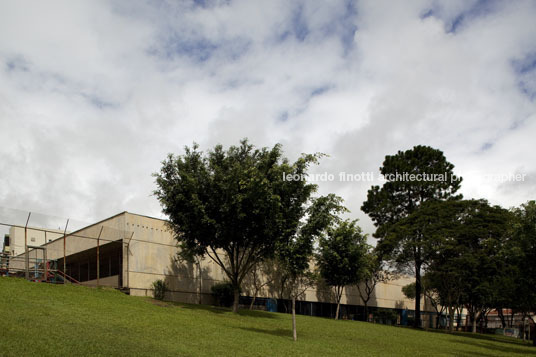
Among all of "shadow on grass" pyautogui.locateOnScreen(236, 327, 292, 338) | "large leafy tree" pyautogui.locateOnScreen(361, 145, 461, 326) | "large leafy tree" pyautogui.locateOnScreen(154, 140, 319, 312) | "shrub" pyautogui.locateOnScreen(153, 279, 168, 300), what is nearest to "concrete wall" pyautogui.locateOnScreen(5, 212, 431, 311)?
"shrub" pyautogui.locateOnScreen(153, 279, 168, 300)

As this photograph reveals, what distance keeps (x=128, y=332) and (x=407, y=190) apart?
41.1 meters

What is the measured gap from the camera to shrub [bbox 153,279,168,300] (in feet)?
111

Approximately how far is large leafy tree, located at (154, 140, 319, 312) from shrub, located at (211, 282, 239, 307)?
780cm

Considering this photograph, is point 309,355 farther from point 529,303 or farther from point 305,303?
point 305,303

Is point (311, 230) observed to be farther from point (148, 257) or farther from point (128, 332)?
point (148, 257)

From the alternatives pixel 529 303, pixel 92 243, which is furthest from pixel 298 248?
pixel 529 303

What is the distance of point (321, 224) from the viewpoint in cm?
2456

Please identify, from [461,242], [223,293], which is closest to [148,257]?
[223,293]

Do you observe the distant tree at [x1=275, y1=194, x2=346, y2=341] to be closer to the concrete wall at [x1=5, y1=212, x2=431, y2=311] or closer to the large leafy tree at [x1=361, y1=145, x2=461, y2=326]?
the concrete wall at [x1=5, y1=212, x2=431, y2=311]

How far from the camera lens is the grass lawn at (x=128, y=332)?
531 inches

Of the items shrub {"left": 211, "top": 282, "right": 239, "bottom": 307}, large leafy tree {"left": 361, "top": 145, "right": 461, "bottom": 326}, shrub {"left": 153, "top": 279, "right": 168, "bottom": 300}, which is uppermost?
large leafy tree {"left": 361, "top": 145, "right": 461, "bottom": 326}

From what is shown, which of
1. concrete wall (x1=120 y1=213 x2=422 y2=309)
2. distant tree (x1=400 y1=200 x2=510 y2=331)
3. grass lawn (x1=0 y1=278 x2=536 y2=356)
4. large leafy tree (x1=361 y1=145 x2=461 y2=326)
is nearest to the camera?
grass lawn (x1=0 y1=278 x2=536 y2=356)

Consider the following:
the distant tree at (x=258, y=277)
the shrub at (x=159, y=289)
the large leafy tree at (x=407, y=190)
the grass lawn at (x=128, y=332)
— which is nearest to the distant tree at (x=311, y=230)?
the grass lawn at (x=128, y=332)

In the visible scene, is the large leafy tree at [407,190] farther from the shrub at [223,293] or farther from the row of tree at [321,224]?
the shrub at [223,293]
